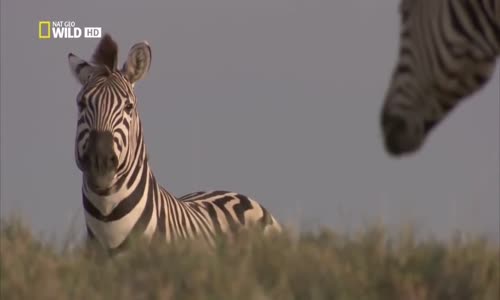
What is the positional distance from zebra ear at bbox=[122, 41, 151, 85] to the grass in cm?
395

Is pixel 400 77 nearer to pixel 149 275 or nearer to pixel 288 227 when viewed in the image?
pixel 288 227

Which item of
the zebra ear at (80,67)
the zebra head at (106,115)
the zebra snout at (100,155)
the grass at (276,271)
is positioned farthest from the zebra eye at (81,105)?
the grass at (276,271)

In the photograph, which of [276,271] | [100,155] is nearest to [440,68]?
[276,271]

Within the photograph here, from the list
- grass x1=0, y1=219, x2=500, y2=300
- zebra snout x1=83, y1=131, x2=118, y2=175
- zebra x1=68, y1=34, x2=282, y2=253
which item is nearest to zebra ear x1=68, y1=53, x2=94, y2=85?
zebra x1=68, y1=34, x2=282, y2=253

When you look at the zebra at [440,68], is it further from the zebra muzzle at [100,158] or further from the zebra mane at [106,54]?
the zebra mane at [106,54]

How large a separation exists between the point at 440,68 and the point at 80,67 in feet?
14.4

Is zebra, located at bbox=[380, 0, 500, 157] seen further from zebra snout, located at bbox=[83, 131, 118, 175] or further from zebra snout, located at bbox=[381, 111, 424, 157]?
zebra snout, located at bbox=[83, 131, 118, 175]

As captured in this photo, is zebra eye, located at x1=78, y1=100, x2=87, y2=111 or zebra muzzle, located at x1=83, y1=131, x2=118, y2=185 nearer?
zebra muzzle, located at x1=83, y1=131, x2=118, y2=185

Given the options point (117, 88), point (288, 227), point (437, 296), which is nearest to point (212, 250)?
point (288, 227)

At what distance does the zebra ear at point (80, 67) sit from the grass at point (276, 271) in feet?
12.8

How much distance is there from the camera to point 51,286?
198 inches

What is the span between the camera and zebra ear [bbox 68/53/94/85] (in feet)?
32.6

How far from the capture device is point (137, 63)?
33.1ft

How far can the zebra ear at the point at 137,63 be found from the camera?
32.8 ft
